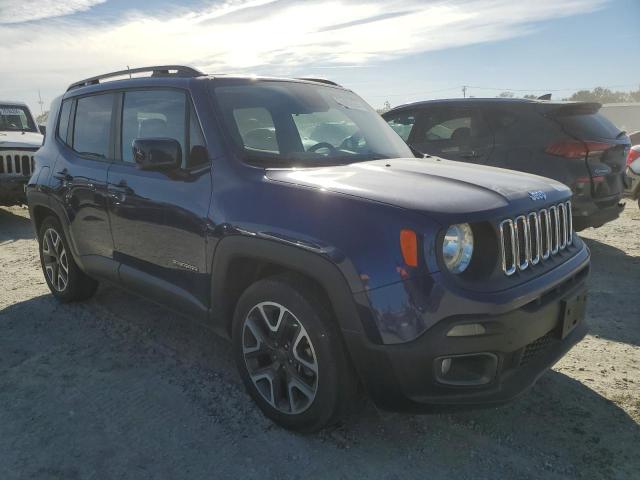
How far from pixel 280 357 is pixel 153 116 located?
73.0 inches

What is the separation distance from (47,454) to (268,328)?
1256mm

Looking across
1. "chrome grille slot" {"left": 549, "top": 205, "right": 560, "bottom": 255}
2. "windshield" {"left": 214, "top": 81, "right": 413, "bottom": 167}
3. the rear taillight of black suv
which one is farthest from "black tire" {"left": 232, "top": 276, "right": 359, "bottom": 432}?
the rear taillight of black suv

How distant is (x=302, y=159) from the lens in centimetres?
312

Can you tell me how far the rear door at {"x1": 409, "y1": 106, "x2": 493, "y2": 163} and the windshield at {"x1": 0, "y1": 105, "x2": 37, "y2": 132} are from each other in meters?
7.90

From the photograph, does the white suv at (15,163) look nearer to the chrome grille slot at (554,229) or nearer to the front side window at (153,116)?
the front side window at (153,116)

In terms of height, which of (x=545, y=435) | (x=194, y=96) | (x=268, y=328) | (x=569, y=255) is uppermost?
(x=194, y=96)

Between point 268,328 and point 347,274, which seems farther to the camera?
point 268,328

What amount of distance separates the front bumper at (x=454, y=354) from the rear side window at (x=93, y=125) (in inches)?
105

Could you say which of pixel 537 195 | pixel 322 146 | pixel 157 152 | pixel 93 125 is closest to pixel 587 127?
A: pixel 537 195

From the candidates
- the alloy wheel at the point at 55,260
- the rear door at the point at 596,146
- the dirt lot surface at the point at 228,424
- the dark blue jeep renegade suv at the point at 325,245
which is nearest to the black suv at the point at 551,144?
the rear door at the point at 596,146

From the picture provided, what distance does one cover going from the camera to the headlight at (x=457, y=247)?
2312mm

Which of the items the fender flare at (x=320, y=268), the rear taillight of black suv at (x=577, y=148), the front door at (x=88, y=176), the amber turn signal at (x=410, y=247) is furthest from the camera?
the rear taillight of black suv at (x=577, y=148)

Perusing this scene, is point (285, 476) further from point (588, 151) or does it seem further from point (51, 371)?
point (588, 151)

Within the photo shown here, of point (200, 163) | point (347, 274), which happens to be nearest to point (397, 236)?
point (347, 274)
